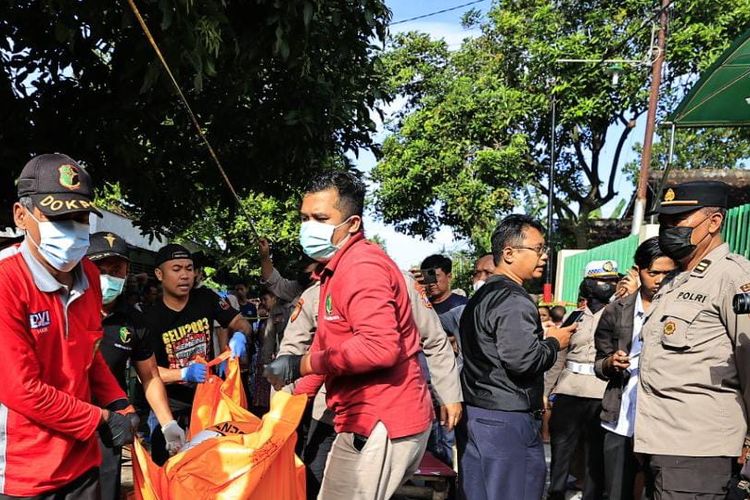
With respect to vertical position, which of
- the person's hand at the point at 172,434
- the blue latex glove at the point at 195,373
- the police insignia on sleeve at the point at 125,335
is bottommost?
the person's hand at the point at 172,434

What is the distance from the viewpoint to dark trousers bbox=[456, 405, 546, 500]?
3631mm

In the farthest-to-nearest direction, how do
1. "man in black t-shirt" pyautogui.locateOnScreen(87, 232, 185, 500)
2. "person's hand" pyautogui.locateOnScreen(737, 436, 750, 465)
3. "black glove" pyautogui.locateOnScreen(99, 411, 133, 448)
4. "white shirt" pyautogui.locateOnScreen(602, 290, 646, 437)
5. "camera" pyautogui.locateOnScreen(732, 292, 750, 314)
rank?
"white shirt" pyautogui.locateOnScreen(602, 290, 646, 437) < "man in black t-shirt" pyautogui.locateOnScreen(87, 232, 185, 500) < "person's hand" pyautogui.locateOnScreen(737, 436, 750, 465) < "camera" pyautogui.locateOnScreen(732, 292, 750, 314) < "black glove" pyautogui.locateOnScreen(99, 411, 133, 448)

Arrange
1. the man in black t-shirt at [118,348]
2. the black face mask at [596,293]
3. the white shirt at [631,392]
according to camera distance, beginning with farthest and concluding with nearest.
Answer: the black face mask at [596,293] < the white shirt at [631,392] < the man in black t-shirt at [118,348]

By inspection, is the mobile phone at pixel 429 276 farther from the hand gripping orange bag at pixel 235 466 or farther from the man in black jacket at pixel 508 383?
the hand gripping orange bag at pixel 235 466

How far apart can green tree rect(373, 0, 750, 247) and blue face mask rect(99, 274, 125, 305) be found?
17.0 m

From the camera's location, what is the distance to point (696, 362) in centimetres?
316

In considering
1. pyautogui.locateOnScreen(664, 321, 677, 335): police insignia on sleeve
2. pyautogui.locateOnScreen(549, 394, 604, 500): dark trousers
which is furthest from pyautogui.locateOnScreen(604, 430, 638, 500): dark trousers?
pyautogui.locateOnScreen(664, 321, 677, 335): police insignia on sleeve

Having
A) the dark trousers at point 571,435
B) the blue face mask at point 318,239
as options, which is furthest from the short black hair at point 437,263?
the blue face mask at point 318,239

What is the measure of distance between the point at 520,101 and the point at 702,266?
20.6m

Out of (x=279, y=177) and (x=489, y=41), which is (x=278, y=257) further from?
(x=279, y=177)

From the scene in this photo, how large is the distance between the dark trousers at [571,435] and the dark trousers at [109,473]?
3.30m

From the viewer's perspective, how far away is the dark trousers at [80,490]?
8.04 feet

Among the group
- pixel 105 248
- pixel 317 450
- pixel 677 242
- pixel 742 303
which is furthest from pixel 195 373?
pixel 742 303

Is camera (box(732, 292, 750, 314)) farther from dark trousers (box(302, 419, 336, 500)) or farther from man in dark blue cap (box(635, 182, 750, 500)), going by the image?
dark trousers (box(302, 419, 336, 500))
